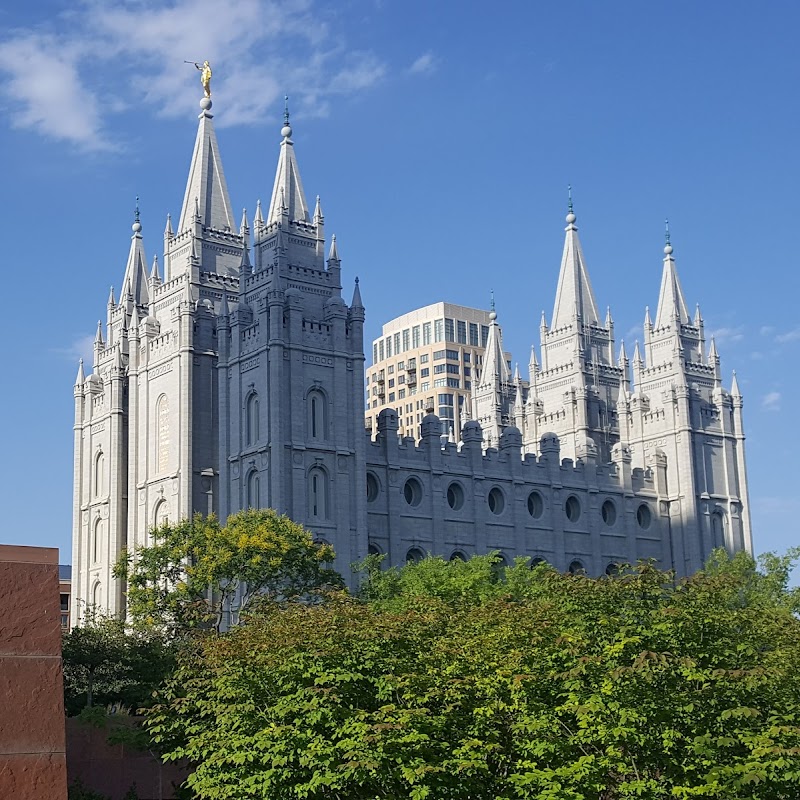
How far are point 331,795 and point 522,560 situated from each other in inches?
1145

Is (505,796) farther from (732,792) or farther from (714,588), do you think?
(714,588)

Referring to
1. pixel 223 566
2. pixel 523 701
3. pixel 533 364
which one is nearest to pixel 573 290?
pixel 533 364

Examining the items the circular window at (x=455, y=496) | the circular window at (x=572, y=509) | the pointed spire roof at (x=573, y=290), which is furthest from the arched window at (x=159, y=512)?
the pointed spire roof at (x=573, y=290)

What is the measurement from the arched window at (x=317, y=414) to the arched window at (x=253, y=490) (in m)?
3.14

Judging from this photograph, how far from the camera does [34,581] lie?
45.5ft

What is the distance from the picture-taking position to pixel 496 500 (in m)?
74.0

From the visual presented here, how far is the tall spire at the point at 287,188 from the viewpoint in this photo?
216 ft

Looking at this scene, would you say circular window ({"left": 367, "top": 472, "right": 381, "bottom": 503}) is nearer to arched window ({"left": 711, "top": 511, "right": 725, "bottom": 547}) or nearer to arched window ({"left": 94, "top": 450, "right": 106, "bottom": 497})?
arched window ({"left": 94, "top": 450, "right": 106, "bottom": 497})

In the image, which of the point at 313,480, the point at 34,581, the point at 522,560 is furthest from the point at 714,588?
the point at 313,480

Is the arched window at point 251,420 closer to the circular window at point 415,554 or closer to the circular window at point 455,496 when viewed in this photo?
the circular window at point 415,554

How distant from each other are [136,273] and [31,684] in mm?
66202

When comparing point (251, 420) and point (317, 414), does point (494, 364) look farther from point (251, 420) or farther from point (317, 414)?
point (251, 420)

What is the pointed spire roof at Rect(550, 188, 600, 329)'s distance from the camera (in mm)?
90062

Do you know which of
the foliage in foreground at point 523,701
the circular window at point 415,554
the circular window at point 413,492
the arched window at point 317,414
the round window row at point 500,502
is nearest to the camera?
the foliage in foreground at point 523,701
